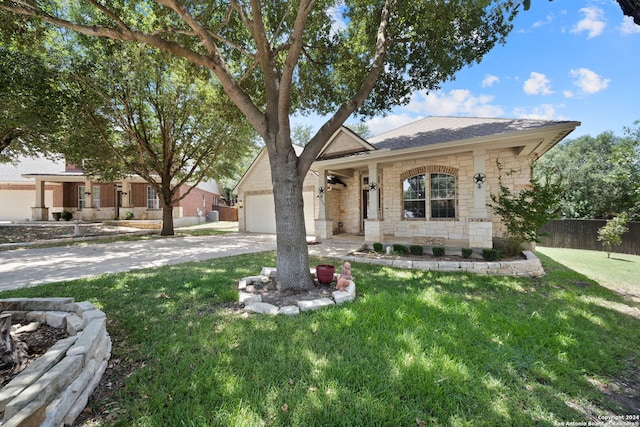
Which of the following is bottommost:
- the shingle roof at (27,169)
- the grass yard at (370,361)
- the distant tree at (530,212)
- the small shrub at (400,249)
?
the grass yard at (370,361)

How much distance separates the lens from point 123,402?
82.2 inches

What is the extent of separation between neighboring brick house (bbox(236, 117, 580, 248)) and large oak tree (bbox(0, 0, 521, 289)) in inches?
78.0

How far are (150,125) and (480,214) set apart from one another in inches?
610

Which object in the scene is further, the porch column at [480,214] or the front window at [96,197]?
the front window at [96,197]

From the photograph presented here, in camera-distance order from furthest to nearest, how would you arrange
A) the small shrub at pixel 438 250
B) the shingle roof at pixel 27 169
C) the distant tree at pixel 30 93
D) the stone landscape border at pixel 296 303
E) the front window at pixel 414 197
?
1. the shingle roof at pixel 27 169
2. the front window at pixel 414 197
3. the distant tree at pixel 30 93
4. the small shrub at pixel 438 250
5. the stone landscape border at pixel 296 303

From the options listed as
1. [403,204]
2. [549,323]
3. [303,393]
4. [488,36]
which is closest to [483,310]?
[549,323]

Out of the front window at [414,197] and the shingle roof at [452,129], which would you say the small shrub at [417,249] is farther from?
the shingle roof at [452,129]

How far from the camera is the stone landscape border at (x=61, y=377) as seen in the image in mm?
1585

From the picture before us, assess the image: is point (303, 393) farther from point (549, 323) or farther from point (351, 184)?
point (351, 184)

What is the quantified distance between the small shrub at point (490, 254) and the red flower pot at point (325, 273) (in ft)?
16.0

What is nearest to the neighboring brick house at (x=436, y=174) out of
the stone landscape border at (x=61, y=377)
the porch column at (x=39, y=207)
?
the stone landscape border at (x=61, y=377)

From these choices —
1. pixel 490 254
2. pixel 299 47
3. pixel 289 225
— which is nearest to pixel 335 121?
pixel 299 47

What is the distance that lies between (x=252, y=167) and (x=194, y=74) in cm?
943

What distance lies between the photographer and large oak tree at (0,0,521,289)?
4.53 meters
